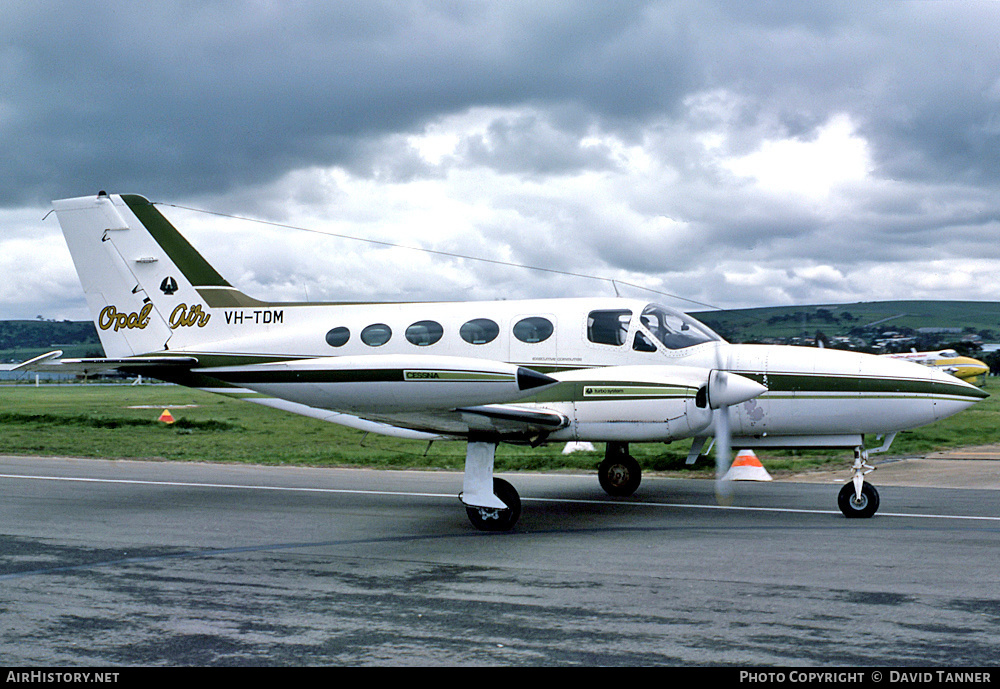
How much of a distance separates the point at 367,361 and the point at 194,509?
4.54 meters

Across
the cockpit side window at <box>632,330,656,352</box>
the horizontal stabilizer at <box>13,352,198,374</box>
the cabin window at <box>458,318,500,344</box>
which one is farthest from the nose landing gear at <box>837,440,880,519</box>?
the horizontal stabilizer at <box>13,352,198,374</box>

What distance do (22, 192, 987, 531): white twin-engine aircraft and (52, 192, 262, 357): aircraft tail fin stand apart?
17.7 inches

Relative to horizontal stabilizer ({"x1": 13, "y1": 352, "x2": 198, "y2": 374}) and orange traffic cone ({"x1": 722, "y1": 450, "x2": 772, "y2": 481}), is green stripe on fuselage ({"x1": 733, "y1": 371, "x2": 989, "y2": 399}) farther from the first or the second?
horizontal stabilizer ({"x1": 13, "y1": 352, "x2": 198, "y2": 374})

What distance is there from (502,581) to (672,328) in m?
5.23

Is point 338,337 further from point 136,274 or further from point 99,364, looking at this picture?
point 136,274

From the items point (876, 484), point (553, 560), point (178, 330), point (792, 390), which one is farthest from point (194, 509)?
point (876, 484)

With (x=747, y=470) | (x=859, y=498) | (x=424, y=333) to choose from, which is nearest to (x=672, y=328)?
(x=859, y=498)

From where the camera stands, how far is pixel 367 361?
32.3ft

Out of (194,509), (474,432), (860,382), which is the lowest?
(194,509)

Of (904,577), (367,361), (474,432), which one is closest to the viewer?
(904,577)

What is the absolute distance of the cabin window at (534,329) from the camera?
12109 mm

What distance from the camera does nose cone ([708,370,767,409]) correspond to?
34.4ft

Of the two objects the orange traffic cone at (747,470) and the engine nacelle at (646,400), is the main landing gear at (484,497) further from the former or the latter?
the orange traffic cone at (747,470)

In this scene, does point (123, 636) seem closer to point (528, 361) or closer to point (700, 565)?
point (700, 565)
